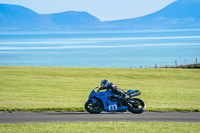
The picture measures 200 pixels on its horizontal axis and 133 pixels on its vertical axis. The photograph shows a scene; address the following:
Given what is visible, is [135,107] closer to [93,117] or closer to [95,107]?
[95,107]

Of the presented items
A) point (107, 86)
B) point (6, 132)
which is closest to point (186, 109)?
point (107, 86)

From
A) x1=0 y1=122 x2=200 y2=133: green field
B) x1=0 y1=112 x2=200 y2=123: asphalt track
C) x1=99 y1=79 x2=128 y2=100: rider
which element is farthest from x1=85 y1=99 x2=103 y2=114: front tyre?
x1=0 y1=122 x2=200 y2=133: green field

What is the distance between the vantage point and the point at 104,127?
39.8ft

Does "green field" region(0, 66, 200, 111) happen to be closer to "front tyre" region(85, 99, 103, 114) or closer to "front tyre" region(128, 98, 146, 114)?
"front tyre" region(128, 98, 146, 114)

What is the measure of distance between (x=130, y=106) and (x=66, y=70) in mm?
28209

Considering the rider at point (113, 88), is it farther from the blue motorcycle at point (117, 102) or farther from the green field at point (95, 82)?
the green field at point (95, 82)

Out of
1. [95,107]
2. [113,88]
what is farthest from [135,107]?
[95,107]

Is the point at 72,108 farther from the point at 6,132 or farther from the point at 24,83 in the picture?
the point at 24,83

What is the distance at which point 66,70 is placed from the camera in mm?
43156

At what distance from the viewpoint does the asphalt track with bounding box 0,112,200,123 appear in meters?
14.0

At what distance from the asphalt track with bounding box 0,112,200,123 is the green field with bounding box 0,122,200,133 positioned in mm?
1163

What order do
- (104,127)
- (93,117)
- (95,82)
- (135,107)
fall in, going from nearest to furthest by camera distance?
(104,127) → (93,117) → (135,107) → (95,82)

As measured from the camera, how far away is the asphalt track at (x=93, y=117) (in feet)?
46.1

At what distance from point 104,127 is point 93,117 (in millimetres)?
2540
